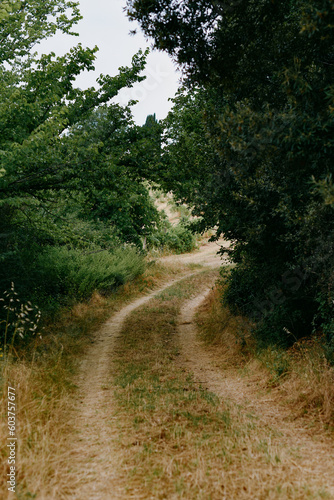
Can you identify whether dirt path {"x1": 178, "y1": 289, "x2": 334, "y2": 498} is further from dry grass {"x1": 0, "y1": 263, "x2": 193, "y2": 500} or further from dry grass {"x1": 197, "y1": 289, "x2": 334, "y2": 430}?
dry grass {"x1": 0, "y1": 263, "x2": 193, "y2": 500}

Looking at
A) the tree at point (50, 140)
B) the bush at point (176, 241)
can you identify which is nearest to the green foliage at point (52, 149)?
the tree at point (50, 140)

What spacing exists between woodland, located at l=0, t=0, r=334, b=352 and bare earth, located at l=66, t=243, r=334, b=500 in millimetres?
1378

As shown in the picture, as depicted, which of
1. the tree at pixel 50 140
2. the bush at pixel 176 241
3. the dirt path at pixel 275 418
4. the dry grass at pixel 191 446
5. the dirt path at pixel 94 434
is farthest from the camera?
the bush at pixel 176 241

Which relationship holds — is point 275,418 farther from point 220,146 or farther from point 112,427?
point 220,146

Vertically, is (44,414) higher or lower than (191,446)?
higher

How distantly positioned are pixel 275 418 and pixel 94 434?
269cm

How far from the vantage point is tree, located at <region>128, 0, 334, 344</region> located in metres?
5.02

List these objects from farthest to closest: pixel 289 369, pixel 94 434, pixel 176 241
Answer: pixel 176 241 < pixel 289 369 < pixel 94 434

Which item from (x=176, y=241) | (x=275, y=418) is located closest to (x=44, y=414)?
(x=275, y=418)

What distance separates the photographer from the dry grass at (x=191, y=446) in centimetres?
352

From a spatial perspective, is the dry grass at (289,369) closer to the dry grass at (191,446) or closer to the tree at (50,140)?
the dry grass at (191,446)

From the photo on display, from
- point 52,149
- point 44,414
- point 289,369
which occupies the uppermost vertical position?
point 52,149

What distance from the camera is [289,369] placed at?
627cm

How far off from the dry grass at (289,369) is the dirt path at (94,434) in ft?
9.19
